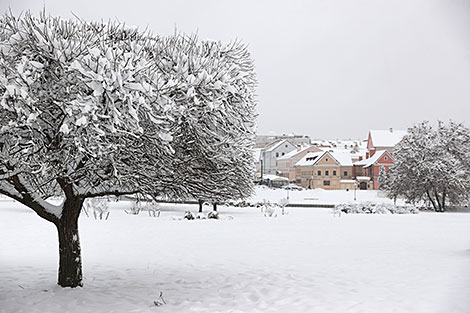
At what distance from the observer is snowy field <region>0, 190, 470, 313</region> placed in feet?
24.8

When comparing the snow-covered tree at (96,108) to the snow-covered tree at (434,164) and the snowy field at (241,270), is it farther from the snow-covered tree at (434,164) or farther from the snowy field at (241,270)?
the snow-covered tree at (434,164)

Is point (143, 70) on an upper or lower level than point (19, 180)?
upper

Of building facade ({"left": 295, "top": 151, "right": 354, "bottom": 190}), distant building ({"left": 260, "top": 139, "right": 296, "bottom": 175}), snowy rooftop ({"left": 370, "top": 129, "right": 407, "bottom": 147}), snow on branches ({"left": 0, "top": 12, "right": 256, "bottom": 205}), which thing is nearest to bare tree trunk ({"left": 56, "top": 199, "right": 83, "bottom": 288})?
snow on branches ({"left": 0, "top": 12, "right": 256, "bottom": 205})

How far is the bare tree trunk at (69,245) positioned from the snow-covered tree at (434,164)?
29.1 m

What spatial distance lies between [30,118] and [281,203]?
918 inches

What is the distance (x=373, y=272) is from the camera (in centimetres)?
1012

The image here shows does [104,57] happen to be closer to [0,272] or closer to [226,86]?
[226,86]

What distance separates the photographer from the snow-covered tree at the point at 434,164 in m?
32.4

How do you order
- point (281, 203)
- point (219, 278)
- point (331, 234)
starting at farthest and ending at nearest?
point (281, 203)
point (331, 234)
point (219, 278)

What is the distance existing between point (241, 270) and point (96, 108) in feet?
20.4

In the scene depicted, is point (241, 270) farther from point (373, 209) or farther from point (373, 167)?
point (373, 167)

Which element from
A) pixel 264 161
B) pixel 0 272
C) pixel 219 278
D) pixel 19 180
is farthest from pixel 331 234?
pixel 264 161

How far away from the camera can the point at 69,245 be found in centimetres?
825

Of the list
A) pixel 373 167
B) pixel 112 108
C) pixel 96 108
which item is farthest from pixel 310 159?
pixel 96 108
